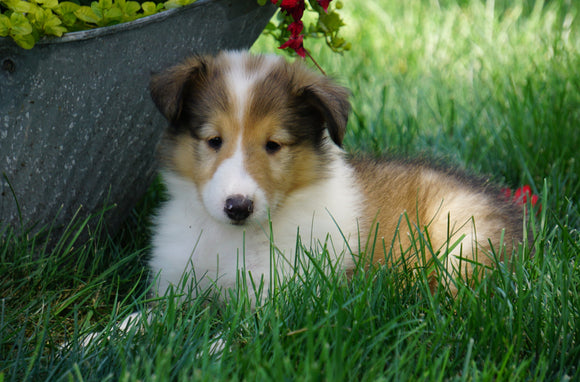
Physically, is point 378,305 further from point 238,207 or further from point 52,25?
point 52,25

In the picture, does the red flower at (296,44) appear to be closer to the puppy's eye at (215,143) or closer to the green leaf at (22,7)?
the puppy's eye at (215,143)

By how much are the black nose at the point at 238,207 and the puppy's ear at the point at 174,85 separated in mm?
466

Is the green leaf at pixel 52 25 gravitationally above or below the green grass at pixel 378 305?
above

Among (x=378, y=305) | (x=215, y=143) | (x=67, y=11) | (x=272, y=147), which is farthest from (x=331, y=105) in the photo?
(x=67, y=11)

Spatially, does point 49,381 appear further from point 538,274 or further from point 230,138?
point 538,274

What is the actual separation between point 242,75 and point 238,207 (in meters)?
0.61

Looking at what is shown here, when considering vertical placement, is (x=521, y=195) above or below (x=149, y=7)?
below

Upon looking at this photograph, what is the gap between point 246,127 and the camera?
2875 mm

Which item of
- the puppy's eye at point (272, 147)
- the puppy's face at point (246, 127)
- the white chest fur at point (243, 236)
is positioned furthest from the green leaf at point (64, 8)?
the puppy's eye at point (272, 147)

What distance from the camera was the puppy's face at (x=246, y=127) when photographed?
2.81 metres

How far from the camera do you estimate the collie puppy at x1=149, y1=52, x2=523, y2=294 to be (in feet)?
9.39

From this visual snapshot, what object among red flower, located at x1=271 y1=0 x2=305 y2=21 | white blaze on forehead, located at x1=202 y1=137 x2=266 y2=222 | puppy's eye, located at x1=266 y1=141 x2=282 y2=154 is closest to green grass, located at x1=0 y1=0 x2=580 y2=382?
white blaze on forehead, located at x1=202 y1=137 x2=266 y2=222

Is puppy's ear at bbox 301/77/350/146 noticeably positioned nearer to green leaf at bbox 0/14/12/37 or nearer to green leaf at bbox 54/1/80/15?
green leaf at bbox 54/1/80/15

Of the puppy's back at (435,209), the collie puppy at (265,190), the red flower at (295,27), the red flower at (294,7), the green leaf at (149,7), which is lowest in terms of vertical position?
the puppy's back at (435,209)
